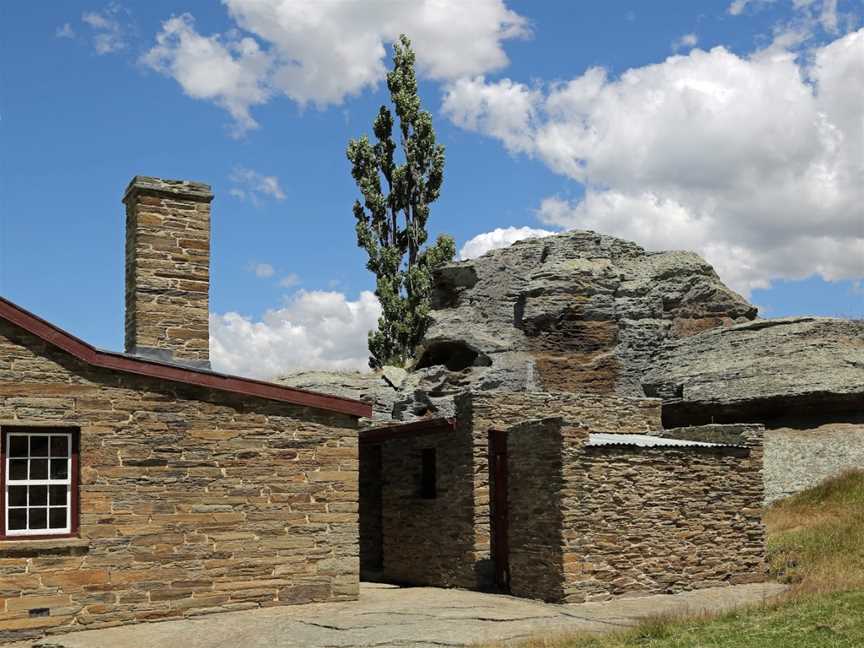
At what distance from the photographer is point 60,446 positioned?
1405 cm

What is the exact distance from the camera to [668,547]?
53.2ft

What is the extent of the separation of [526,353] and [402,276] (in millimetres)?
11029

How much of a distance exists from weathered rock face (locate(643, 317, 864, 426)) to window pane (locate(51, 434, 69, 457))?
639 inches

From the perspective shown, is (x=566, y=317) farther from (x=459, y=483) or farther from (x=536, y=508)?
(x=536, y=508)

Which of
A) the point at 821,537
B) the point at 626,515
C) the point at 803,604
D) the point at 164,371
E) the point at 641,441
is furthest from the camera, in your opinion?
the point at 821,537

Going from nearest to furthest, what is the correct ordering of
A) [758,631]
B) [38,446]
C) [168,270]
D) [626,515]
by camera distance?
[758,631]
[38,446]
[626,515]
[168,270]

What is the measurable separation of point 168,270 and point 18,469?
4.81 m

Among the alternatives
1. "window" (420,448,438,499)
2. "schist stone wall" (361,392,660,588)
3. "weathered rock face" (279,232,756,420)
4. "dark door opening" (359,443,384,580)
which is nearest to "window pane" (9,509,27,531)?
"schist stone wall" (361,392,660,588)

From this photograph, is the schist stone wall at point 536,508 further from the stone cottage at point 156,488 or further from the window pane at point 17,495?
the window pane at point 17,495

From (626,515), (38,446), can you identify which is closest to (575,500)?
(626,515)

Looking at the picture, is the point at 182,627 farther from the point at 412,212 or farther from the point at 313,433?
the point at 412,212

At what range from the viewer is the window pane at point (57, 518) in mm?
13883

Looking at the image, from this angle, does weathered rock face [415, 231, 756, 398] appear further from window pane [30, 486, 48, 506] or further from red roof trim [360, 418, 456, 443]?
window pane [30, 486, 48, 506]

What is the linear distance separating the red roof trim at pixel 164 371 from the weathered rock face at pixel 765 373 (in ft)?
39.6
